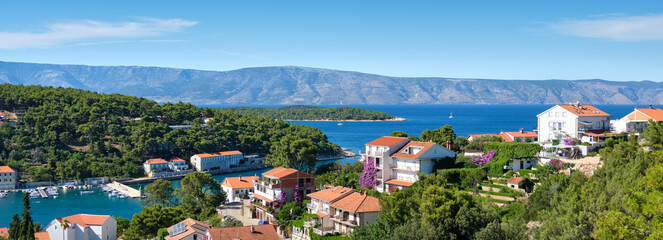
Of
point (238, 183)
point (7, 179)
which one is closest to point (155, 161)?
point (7, 179)

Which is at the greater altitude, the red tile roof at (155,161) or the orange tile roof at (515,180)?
the orange tile roof at (515,180)

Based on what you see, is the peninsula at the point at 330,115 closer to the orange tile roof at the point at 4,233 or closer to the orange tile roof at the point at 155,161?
the orange tile roof at the point at 155,161

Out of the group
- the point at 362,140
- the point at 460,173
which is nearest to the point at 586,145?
the point at 460,173

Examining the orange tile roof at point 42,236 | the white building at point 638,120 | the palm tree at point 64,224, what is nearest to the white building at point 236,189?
the palm tree at point 64,224

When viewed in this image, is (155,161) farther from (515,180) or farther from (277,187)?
(515,180)

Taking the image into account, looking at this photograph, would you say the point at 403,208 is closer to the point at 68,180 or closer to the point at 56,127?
the point at 68,180

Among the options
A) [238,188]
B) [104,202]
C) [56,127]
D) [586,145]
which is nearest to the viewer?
[586,145]

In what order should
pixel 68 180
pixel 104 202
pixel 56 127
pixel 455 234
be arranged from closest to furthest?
1. pixel 455 234
2. pixel 104 202
3. pixel 68 180
4. pixel 56 127
